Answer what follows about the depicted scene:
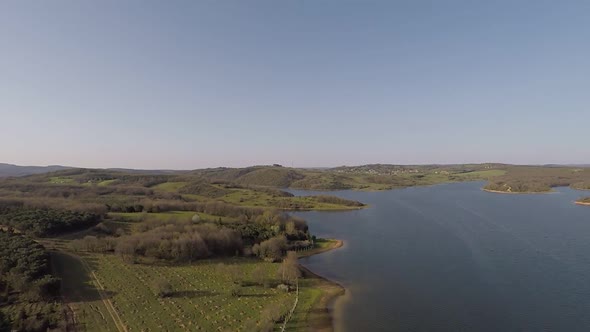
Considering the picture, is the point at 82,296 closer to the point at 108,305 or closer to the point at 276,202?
the point at 108,305

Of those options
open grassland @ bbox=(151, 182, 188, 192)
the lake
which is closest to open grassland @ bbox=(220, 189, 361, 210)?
the lake

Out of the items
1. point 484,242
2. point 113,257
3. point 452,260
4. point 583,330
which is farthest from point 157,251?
point 484,242

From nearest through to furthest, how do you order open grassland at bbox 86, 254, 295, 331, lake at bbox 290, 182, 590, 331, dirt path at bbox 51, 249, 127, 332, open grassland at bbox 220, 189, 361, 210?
1. dirt path at bbox 51, 249, 127, 332
2. open grassland at bbox 86, 254, 295, 331
3. lake at bbox 290, 182, 590, 331
4. open grassland at bbox 220, 189, 361, 210

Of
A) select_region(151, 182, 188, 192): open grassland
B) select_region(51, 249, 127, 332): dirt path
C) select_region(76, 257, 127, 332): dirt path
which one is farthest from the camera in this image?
select_region(151, 182, 188, 192): open grassland

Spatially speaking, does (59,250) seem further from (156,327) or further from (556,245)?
(556,245)

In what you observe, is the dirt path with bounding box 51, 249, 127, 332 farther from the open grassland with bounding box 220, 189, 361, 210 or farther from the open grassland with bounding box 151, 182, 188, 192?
the open grassland with bounding box 151, 182, 188, 192

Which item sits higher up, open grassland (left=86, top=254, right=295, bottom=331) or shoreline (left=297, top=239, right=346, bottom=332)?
open grassland (left=86, top=254, right=295, bottom=331)

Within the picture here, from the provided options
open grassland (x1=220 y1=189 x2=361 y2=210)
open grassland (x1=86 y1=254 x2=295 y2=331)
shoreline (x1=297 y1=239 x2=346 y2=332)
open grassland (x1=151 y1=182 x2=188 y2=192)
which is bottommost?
shoreline (x1=297 y1=239 x2=346 y2=332)
